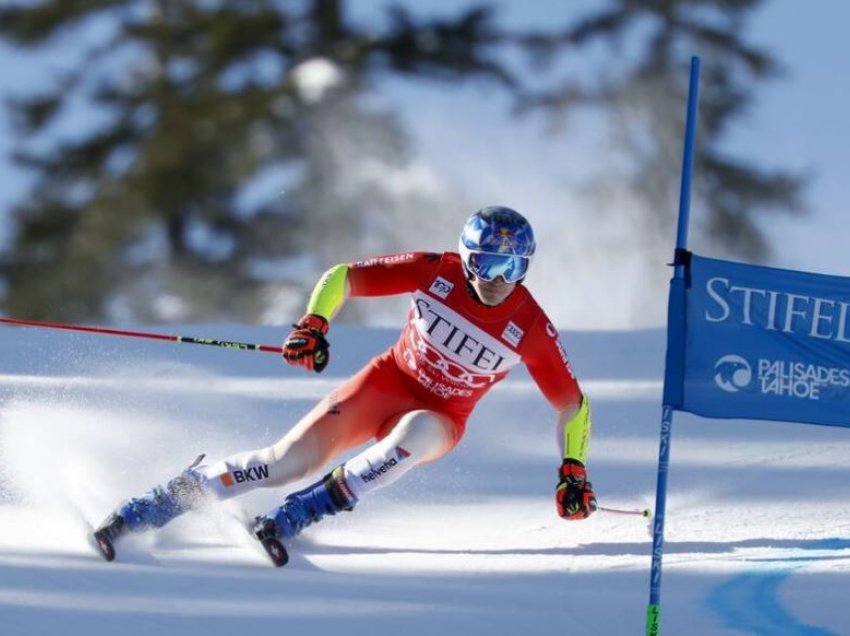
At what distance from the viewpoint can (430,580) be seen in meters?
4.30

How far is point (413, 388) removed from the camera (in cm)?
487

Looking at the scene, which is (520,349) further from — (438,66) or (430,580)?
(438,66)

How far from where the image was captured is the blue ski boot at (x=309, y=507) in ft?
14.7

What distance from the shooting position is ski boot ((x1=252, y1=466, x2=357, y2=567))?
14.7 feet

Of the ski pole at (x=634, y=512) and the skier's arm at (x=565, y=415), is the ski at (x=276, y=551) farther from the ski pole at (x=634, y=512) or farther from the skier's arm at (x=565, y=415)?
the ski pole at (x=634, y=512)

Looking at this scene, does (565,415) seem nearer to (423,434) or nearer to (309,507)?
(423,434)

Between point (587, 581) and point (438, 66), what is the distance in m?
13.2

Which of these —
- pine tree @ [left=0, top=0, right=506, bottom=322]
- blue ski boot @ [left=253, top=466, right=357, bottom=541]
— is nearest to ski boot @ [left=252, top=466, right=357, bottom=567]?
blue ski boot @ [left=253, top=466, right=357, bottom=541]

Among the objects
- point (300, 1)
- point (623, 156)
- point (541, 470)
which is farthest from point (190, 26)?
point (541, 470)

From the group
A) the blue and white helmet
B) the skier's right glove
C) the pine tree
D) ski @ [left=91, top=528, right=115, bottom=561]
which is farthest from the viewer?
the pine tree

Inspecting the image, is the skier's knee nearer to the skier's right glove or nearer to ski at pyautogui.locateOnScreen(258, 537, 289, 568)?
the skier's right glove

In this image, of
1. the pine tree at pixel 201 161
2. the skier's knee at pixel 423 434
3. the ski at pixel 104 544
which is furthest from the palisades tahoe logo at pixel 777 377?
the pine tree at pixel 201 161

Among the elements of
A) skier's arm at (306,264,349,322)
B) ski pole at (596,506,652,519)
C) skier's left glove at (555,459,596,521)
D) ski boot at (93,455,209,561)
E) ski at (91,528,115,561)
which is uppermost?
skier's arm at (306,264,349,322)

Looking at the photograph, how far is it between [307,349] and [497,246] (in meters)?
0.71
